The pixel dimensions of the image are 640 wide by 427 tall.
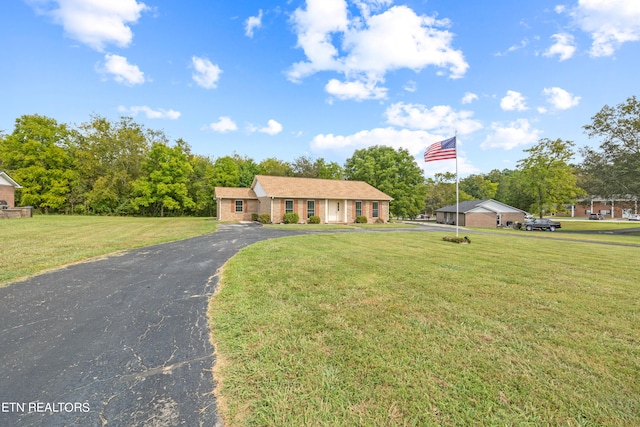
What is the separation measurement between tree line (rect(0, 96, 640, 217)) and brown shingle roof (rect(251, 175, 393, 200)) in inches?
341

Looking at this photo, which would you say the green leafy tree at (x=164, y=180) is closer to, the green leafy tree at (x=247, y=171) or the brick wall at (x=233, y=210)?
the green leafy tree at (x=247, y=171)

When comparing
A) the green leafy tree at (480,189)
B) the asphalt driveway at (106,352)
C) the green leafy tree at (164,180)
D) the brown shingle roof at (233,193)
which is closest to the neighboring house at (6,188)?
the green leafy tree at (164,180)

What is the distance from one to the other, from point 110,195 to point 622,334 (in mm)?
43884

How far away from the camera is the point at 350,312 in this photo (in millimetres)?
4113

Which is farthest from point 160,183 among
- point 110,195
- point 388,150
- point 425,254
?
point 425,254

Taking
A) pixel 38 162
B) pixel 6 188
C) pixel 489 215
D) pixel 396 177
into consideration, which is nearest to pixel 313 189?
pixel 396 177

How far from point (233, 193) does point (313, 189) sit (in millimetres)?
8256

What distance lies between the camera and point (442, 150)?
41.2 ft

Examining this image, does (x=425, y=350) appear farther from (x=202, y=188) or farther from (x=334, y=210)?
(x=202, y=188)

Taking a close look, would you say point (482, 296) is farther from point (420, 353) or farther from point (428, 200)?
point (428, 200)

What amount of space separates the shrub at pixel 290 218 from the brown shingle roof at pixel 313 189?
175 centimetres

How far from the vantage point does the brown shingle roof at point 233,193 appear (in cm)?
2639

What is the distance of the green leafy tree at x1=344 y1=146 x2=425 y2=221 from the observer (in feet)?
123

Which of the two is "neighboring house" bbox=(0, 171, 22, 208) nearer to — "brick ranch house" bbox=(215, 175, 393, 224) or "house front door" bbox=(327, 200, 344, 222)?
"brick ranch house" bbox=(215, 175, 393, 224)
